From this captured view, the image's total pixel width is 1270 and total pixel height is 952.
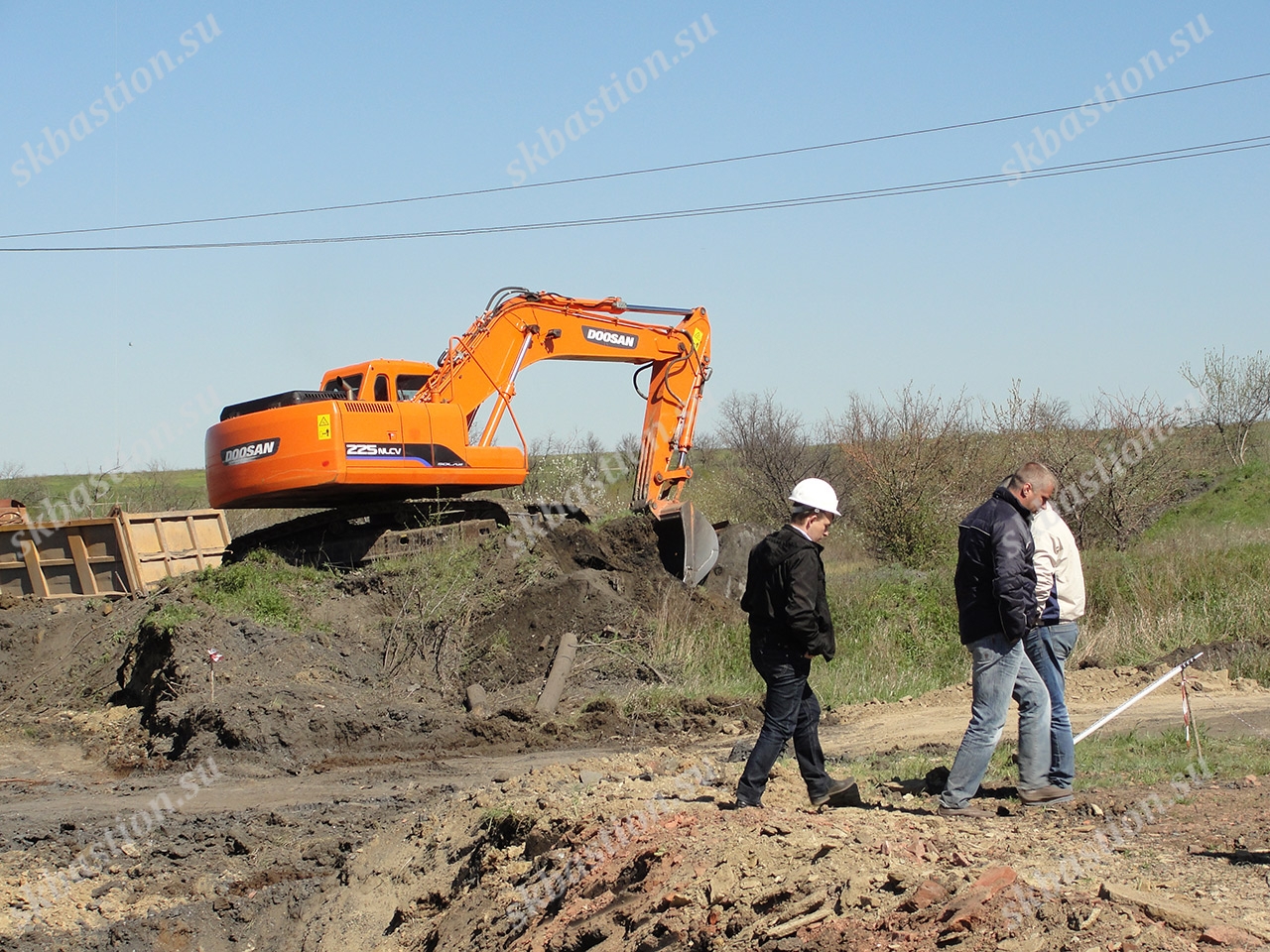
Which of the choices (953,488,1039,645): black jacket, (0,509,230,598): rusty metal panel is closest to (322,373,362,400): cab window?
(0,509,230,598): rusty metal panel

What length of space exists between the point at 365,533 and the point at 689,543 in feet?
15.1

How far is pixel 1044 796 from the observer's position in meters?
6.32

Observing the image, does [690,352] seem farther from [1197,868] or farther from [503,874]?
[1197,868]

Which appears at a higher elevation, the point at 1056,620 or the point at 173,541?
the point at 173,541

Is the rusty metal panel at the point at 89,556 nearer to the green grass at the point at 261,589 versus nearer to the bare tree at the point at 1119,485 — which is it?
the green grass at the point at 261,589

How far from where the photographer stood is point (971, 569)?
628 cm

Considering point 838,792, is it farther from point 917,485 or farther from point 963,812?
point 917,485

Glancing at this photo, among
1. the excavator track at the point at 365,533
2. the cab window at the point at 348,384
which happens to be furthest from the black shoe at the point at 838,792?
the cab window at the point at 348,384

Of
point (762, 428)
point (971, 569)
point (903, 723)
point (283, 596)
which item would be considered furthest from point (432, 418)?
point (762, 428)

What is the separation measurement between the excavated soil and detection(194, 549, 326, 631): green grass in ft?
0.80

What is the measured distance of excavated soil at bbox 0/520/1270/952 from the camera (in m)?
4.55

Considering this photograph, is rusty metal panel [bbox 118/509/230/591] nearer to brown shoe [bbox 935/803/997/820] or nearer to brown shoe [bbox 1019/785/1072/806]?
brown shoe [bbox 935/803/997/820]

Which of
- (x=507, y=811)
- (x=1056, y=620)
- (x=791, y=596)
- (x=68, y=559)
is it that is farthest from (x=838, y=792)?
(x=68, y=559)

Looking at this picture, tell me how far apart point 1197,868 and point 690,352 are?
13834mm
